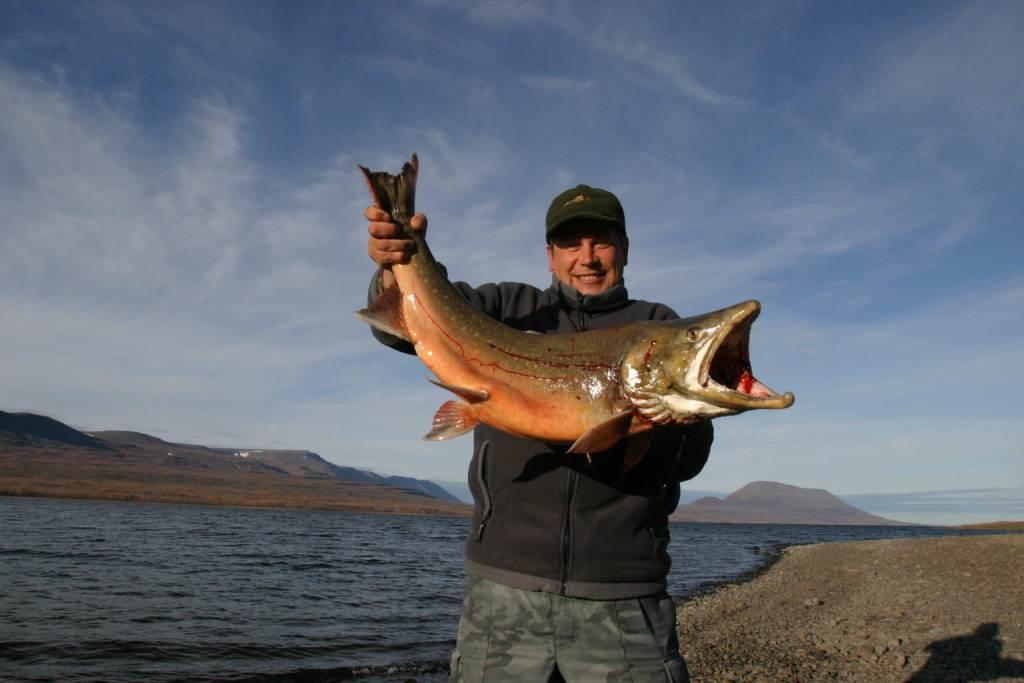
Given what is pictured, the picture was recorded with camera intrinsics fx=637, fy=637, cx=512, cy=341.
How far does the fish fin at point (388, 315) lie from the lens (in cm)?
385

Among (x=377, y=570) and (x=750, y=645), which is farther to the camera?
(x=377, y=570)

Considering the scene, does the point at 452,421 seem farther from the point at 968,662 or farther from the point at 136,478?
the point at 136,478

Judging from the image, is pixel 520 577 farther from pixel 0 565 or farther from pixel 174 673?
pixel 0 565

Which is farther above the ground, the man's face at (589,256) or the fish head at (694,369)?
the man's face at (589,256)

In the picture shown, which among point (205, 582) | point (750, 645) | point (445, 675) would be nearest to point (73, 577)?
point (205, 582)

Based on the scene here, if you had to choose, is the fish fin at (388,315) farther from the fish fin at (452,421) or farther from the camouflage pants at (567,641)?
the camouflage pants at (567,641)

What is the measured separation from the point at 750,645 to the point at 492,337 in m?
11.3

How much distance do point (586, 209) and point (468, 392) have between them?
1.47 metres

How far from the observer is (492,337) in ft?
12.1

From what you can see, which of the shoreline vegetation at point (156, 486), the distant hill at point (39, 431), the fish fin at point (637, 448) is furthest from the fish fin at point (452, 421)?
the distant hill at point (39, 431)

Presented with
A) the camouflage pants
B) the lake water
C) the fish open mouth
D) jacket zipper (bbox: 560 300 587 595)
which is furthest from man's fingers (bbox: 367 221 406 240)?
the lake water

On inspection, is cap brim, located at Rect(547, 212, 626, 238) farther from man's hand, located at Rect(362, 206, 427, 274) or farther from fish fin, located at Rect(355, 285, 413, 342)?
fish fin, located at Rect(355, 285, 413, 342)

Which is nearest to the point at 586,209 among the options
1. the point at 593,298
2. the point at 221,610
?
the point at 593,298

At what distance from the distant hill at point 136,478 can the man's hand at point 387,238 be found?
95159 millimetres
